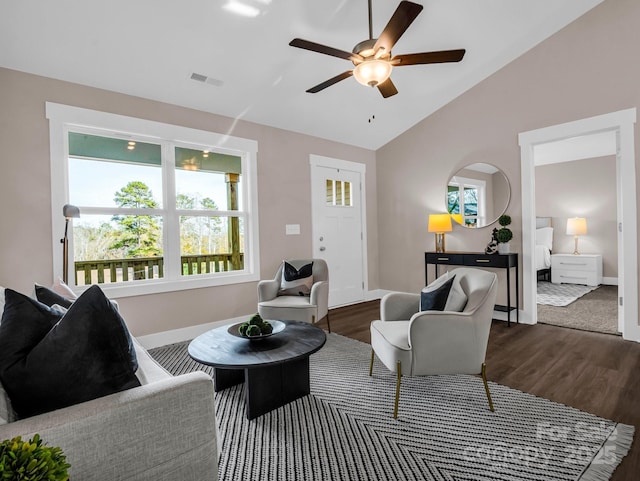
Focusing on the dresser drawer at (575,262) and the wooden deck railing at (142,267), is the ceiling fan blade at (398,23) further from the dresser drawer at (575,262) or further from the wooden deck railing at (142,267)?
the dresser drawer at (575,262)

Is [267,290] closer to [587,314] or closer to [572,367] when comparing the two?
[572,367]

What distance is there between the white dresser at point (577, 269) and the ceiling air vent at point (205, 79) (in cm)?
688

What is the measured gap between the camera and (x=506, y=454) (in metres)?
1.75

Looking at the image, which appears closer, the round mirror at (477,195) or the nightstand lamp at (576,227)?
the round mirror at (477,195)

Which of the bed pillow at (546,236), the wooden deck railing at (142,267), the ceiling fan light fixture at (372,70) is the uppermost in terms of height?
the ceiling fan light fixture at (372,70)

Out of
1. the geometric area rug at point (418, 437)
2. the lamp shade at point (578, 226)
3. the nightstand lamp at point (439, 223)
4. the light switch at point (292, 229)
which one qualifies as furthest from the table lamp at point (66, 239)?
the lamp shade at point (578, 226)

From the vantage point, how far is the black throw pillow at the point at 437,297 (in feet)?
7.78

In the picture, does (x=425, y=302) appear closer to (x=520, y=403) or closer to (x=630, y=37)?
(x=520, y=403)

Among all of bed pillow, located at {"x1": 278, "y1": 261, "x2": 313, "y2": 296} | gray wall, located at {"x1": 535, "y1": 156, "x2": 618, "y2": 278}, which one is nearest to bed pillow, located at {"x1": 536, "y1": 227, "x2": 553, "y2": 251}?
gray wall, located at {"x1": 535, "y1": 156, "x2": 618, "y2": 278}

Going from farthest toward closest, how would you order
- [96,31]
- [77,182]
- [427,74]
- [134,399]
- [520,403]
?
[427,74], [77,182], [96,31], [520,403], [134,399]

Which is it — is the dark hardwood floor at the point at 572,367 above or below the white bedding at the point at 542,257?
below

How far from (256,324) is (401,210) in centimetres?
375

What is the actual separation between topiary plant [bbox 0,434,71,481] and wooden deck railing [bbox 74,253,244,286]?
9.92 ft

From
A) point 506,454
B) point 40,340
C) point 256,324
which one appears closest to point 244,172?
point 256,324
